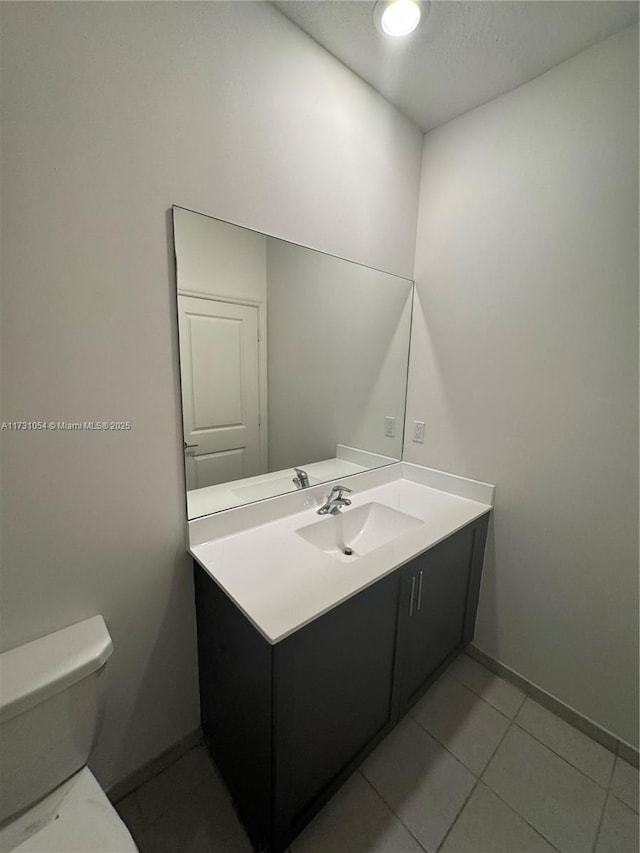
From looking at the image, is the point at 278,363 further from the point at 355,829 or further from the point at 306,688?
the point at 355,829

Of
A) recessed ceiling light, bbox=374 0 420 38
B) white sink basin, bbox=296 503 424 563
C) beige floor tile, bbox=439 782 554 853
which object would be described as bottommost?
beige floor tile, bbox=439 782 554 853

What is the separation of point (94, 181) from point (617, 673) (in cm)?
247

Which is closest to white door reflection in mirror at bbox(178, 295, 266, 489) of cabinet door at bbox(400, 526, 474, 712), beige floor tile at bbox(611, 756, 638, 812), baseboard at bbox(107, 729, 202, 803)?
cabinet door at bbox(400, 526, 474, 712)

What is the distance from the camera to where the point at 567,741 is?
1402mm

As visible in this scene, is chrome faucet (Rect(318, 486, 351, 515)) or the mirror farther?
chrome faucet (Rect(318, 486, 351, 515))

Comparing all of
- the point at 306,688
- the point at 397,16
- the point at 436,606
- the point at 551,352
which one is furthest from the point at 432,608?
the point at 397,16

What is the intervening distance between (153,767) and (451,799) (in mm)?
1084

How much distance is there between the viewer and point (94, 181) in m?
0.90

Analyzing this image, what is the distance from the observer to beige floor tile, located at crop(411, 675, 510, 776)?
1.35 m

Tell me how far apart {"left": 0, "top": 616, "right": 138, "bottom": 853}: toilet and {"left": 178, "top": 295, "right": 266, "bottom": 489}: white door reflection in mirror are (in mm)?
576

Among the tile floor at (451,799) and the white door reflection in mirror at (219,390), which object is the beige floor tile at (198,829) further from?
the white door reflection in mirror at (219,390)

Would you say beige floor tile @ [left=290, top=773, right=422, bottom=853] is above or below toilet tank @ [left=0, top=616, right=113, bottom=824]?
below

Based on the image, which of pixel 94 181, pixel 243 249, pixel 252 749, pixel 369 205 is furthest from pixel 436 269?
pixel 252 749

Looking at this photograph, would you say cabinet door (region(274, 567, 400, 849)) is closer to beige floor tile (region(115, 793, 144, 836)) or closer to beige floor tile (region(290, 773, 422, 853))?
beige floor tile (region(290, 773, 422, 853))
